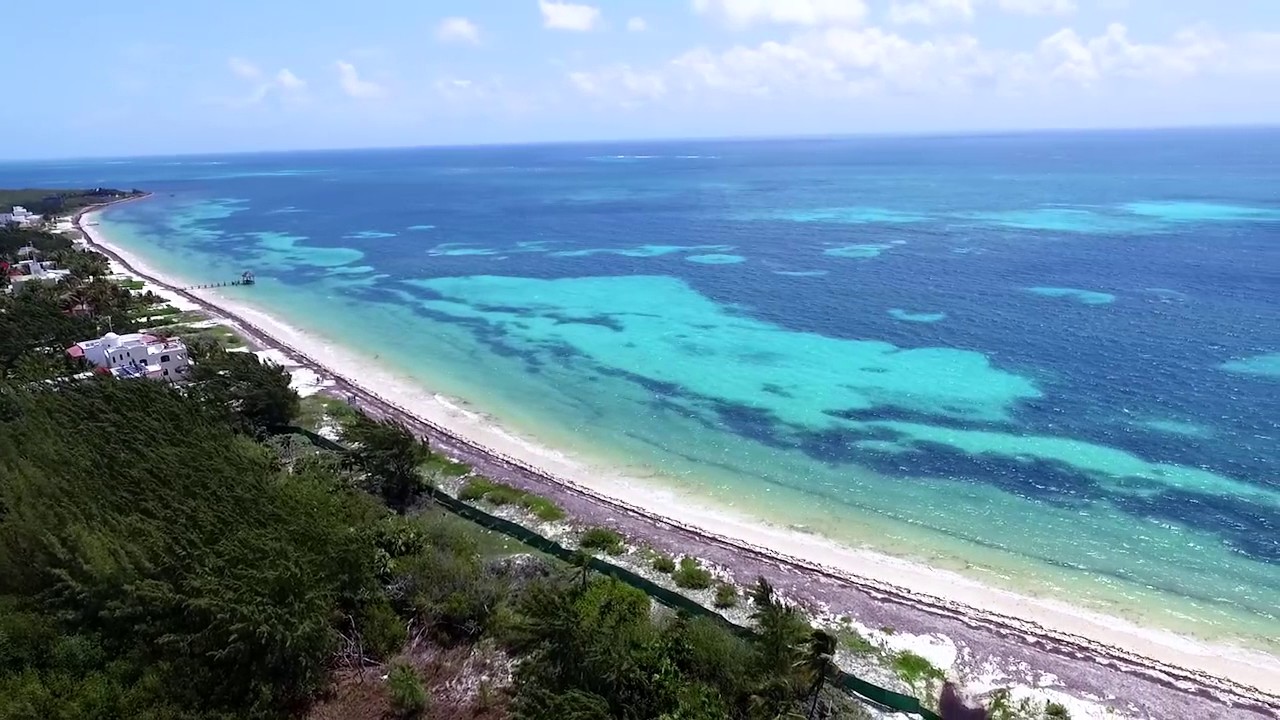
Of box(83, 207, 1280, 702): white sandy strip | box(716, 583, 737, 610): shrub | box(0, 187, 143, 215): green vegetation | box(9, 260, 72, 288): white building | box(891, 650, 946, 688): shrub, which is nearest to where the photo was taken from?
box(891, 650, 946, 688): shrub

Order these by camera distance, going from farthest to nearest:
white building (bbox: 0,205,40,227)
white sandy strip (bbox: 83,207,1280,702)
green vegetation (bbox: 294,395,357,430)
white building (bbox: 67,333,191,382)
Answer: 1. white building (bbox: 0,205,40,227)
2. white building (bbox: 67,333,191,382)
3. green vegetation (bbox: 294,395,357,430)
4. white sandy strip (bbox: 83,207,1280,702)

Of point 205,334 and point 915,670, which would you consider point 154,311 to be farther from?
point 915,670

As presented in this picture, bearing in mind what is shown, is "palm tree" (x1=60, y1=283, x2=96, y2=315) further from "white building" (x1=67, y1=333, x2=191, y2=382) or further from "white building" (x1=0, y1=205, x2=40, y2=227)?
"white building" (x1=0, y1=205, x2=40, y2=227)

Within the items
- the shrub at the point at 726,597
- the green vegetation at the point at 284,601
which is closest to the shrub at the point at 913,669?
the green vegetation at the point at 284,601

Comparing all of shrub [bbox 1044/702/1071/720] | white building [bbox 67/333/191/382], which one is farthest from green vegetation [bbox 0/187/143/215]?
shrub [bbox 1044/702/1071/720]

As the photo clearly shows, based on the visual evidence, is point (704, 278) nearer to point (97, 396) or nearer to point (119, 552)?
point (97, 396)

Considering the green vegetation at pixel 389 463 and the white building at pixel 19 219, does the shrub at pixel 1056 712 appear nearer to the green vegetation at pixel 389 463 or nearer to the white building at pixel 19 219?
the green vegetation at pixel 389 463

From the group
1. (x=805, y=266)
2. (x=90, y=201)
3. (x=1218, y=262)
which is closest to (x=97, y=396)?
(x=805, y=266)
